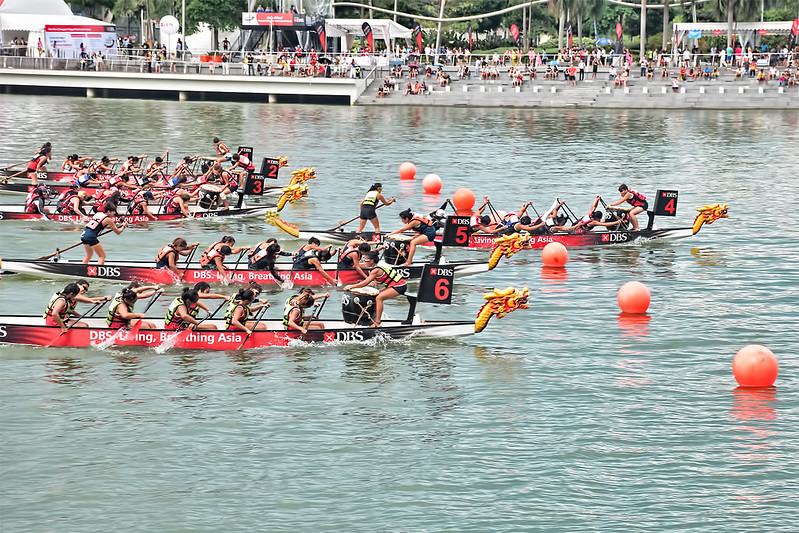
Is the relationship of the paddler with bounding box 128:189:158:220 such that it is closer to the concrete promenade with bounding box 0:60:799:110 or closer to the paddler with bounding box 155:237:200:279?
the paddler with bounding box 155:237:200:279

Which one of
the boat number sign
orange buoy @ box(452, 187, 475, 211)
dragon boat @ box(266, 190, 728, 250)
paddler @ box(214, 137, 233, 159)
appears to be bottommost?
dragon boat @ box(266, 190, 728, 250)

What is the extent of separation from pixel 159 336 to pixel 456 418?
6.78m

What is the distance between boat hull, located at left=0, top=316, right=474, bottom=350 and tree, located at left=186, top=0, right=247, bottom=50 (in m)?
75.7

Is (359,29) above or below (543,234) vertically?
above

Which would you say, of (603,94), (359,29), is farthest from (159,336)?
(359,29)

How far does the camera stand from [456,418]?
20031mm

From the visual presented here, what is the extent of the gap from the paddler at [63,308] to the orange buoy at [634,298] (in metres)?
12.6

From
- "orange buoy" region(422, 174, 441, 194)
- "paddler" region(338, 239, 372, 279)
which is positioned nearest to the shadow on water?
"paddler" region(338, 239, 372, 279)

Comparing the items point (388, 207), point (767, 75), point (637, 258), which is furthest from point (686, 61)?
point (637, 258)

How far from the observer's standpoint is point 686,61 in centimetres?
7944

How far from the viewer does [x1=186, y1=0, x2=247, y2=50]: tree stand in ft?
312

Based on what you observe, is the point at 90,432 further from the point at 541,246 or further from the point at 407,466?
the point at 541,246

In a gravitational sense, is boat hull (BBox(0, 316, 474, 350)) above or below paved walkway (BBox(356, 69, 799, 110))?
below

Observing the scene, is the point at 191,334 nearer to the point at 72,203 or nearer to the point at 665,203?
the point at 72,203
